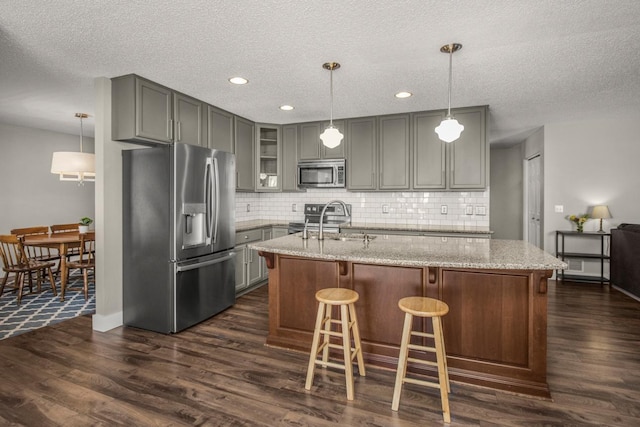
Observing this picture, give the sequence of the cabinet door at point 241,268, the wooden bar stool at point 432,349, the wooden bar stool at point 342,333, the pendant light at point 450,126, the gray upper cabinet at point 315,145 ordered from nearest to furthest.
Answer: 1. the wooden bar stool at point 432,349
2. the wooden bar stool at point 342,333
3. the pendant light at point 450,126
4. the cabinet door at point 241,268
5. the gray upper cabinet at point 315,145

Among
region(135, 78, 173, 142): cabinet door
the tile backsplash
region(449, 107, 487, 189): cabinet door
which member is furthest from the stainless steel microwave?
region(135, 78, 173, 142): cabinet door

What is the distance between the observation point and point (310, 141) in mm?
5156

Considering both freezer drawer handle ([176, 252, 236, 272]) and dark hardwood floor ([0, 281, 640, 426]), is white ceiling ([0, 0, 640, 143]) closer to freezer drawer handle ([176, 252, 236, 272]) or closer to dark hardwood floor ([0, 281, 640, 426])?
freezer drawer handle ([176, 252, 236, 272])

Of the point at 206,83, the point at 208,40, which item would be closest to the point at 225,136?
the point at 206,83

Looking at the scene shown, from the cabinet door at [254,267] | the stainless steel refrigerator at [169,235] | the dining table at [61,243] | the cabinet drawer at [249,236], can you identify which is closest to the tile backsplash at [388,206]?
the cabinet drawer at [249,236]

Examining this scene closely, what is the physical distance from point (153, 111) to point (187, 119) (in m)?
0.48

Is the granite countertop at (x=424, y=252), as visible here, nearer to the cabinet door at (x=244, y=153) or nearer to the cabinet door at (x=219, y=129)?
the cabinet door at (x=219, y=129)

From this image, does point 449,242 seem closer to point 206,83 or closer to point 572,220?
point 206,83

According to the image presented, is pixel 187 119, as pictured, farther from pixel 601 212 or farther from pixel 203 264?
pixel 601 212

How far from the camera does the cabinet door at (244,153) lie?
4.87 metres

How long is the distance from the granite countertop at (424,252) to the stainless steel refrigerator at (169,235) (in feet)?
3.11

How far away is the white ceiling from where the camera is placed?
2166mm

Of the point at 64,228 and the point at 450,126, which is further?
the point at 64,228

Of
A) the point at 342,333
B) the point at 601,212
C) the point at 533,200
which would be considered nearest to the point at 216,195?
the point at 342,333
